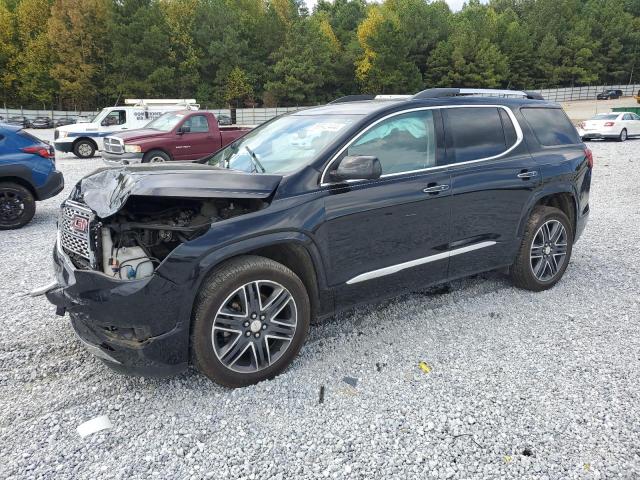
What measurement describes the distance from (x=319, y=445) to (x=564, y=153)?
3.74m

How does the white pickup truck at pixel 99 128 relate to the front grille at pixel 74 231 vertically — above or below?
above

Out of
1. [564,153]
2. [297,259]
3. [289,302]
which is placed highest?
[564,153]

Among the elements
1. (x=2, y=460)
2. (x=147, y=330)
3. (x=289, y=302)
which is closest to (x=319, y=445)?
(x=289, y=302)

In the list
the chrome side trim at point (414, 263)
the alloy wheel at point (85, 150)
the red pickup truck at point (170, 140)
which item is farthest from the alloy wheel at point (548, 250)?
the alloy wheel at point (85, 150)

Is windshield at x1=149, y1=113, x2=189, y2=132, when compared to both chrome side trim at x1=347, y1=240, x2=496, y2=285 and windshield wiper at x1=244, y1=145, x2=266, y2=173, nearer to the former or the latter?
windshield wiper at x1=244, y1=145, x2=266, y2=173

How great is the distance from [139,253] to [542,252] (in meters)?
3.61

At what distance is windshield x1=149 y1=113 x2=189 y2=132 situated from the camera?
13544 millimetres

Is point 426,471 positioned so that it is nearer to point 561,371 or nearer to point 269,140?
point 561,371

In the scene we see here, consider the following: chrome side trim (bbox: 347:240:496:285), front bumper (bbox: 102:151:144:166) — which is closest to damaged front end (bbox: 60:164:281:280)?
chrome side trim (bbox: 347:240:496:285)

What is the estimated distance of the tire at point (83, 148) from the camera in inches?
679

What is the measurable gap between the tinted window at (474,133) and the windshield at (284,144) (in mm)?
916

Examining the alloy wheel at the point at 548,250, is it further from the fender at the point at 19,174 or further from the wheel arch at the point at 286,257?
the fender at the point at 19,174

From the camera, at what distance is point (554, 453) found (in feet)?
8.43

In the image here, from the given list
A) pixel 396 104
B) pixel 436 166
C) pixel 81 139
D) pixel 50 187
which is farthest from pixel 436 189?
pixel 81 139
